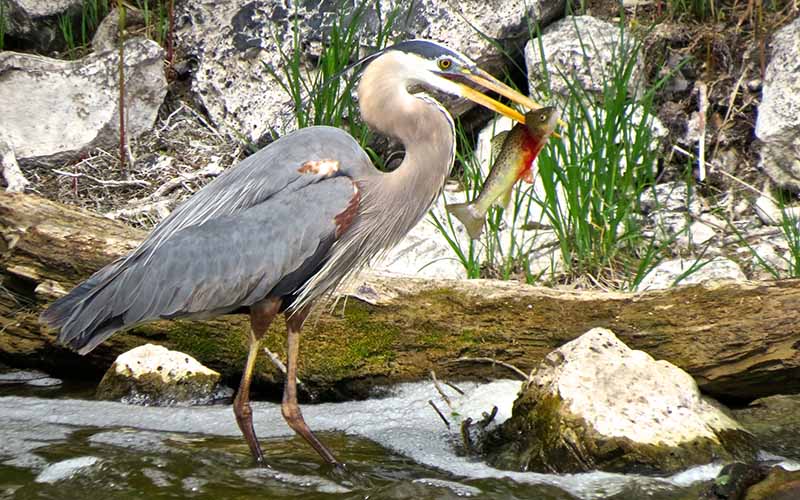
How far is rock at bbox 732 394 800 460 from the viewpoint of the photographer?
13.5 ft

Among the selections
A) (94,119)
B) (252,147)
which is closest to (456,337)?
(252,147)

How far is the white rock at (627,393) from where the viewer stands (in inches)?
151

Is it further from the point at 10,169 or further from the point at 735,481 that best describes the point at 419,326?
the point at 10,169

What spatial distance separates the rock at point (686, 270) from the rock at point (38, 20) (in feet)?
13.1

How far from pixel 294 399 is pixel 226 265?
56 cm

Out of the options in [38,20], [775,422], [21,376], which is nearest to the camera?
[775,422]

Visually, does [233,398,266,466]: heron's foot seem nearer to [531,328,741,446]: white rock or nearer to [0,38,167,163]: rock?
[531,328,741,446]: white rock

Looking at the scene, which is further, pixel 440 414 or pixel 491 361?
pixel 491 361

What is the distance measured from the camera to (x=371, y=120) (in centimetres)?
430

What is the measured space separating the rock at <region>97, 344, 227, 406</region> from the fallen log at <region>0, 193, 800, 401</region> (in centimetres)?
12

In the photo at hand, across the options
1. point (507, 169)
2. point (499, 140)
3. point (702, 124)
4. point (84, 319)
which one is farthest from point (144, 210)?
point (702, 124)

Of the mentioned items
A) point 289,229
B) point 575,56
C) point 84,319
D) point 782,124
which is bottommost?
point 84,319

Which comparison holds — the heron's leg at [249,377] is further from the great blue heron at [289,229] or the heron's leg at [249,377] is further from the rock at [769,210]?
the rock at [769,210]

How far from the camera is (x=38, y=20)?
7.21m
